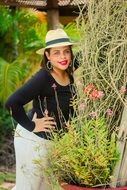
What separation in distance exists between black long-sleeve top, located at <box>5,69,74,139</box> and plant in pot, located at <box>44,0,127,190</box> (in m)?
0.46

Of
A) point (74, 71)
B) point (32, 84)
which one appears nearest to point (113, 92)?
point (74, 71)

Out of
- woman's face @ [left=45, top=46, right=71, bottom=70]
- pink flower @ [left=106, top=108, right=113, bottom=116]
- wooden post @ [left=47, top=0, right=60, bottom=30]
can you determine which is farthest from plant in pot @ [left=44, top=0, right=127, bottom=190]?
wooden post @ [left=47, top=0, right=60, bottom=30]

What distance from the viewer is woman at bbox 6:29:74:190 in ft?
11.4

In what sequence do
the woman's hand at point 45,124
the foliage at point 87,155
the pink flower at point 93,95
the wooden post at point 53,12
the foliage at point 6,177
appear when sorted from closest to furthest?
the foliage at point 87,155 < the pink flower at point 93,95 < the woman's hand at point 45,124 < the wooden post at point 53,12 < the foliage at point 6,177

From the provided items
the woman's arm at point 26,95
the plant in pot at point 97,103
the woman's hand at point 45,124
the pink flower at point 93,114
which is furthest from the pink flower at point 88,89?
the woman's arm at point 26,95

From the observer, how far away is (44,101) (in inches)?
140

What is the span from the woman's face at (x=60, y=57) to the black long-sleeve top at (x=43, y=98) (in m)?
0.10

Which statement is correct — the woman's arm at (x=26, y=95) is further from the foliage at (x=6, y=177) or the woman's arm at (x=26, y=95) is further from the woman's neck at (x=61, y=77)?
the foliage at (x=6, y=177)

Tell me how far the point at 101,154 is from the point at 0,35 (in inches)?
233

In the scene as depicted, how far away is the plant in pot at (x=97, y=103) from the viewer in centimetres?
281

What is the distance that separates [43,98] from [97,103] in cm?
70

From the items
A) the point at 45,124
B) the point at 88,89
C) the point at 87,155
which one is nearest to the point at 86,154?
the point at 87,155

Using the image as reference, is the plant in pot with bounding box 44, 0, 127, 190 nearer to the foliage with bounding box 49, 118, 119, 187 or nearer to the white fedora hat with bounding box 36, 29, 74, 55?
the foliage with bounding box 49, 118, 119, 187

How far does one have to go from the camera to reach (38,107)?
11.9 feet
